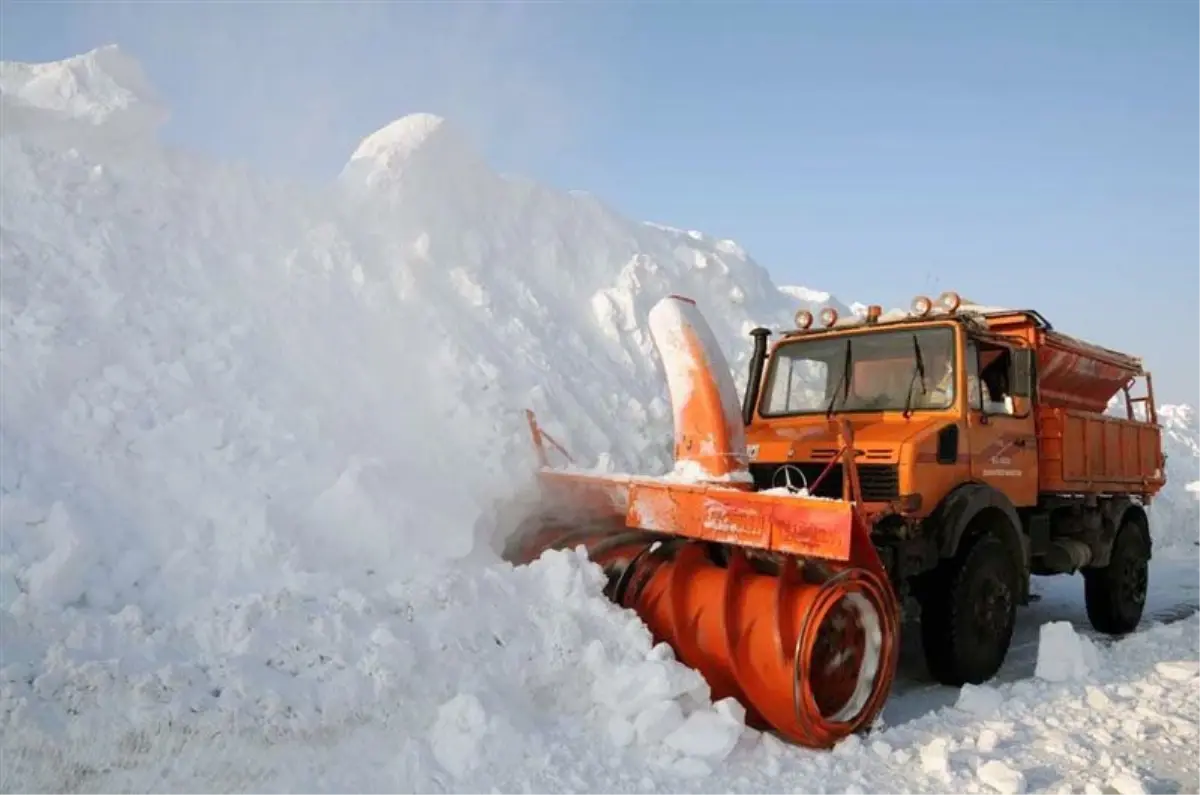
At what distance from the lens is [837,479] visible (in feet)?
20.3

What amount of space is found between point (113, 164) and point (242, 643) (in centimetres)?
569

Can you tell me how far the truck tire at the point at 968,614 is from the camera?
19.6 feet

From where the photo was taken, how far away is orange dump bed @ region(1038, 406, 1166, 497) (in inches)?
291

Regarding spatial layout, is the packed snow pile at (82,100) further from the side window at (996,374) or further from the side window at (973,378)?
the side window at (996,374)

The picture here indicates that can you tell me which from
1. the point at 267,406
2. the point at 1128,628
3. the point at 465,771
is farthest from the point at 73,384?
the point at 1128,628

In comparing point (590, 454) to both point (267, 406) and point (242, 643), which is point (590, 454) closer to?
point (267, 406)

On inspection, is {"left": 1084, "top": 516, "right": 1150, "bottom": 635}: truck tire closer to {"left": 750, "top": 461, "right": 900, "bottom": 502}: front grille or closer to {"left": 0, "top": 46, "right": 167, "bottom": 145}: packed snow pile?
{"left": 750, "top": 461, "right": 900, "bottom": 502}: front grille

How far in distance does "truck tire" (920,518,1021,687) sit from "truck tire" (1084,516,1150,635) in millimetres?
2810

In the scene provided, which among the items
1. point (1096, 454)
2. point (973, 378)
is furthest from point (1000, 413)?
point (1096, 454)

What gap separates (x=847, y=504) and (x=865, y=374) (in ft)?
7.98

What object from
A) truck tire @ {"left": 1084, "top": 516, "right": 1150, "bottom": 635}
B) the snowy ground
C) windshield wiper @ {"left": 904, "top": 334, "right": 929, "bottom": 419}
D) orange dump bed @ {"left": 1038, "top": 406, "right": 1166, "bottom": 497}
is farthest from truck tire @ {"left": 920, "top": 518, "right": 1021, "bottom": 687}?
truck tire @ {"left": 1084, "top": 516, "right": 1150, "bottom": 635}

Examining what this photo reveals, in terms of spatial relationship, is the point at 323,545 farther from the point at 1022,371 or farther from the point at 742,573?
the point at 1022,371

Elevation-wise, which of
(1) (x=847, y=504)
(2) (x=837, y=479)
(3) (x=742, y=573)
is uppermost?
(2) (x=837, y=479)

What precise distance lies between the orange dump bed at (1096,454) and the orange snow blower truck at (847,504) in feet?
0.09
